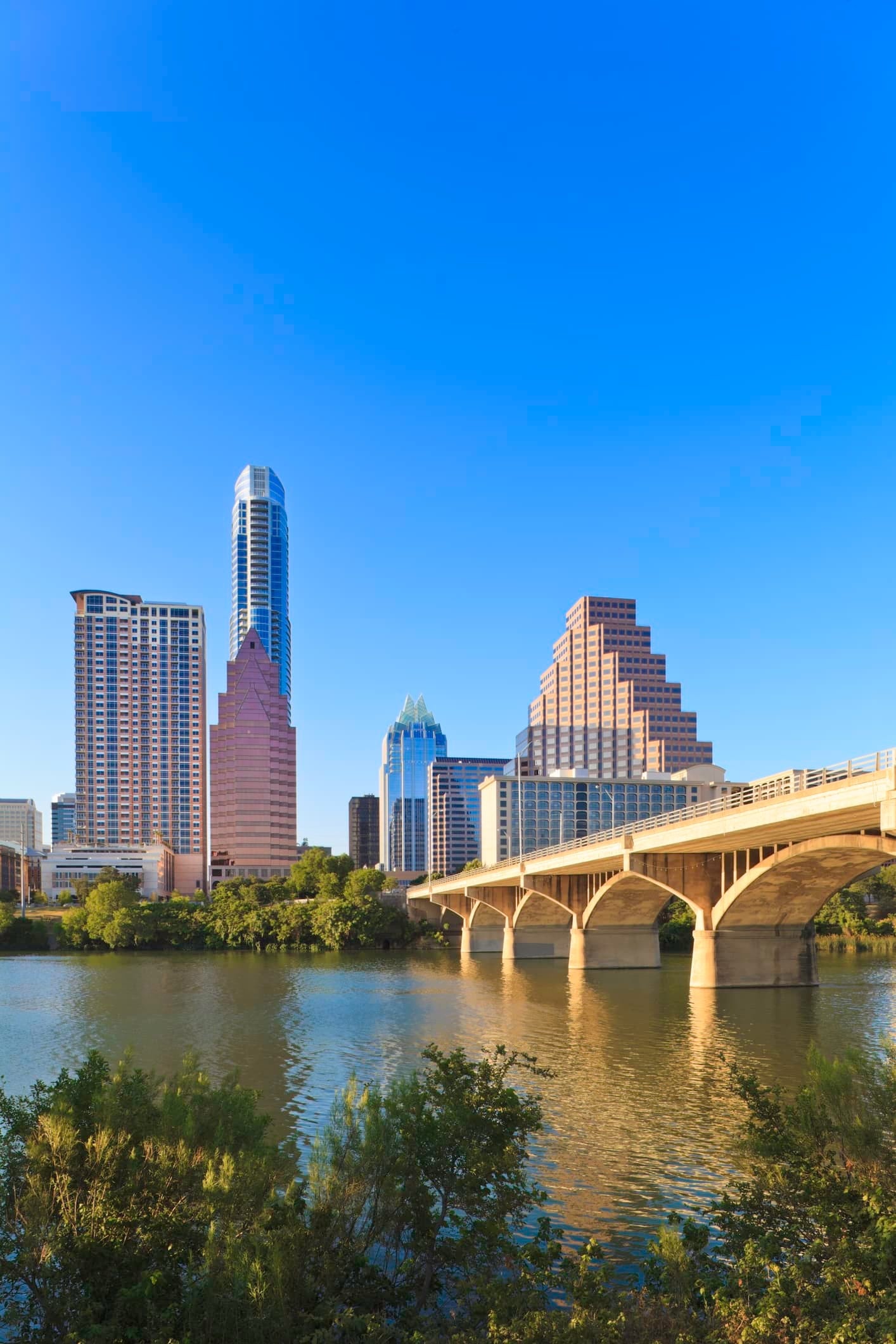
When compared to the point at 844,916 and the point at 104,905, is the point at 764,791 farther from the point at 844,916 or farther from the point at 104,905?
the point at 104,905

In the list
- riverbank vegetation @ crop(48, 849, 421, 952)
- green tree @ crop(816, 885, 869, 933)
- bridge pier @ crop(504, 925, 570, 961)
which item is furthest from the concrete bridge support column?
riverbank vegetation @ crop(48, 849, 421, 952)

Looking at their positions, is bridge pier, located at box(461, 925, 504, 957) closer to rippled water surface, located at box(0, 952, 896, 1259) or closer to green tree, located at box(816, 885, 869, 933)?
rippled water surface, located at box(0, 952, 896, 1259)

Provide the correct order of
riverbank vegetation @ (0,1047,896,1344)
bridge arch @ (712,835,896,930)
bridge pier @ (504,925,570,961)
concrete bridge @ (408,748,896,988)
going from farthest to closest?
bridge pier @ (504,925,570,961) → bridge arch @ (712,835,896,930) → concrete bridge @ (408,748,896,988) → riverbank vegetation @ (0,1047,896,1344)

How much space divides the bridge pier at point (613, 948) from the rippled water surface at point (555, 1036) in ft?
6.37

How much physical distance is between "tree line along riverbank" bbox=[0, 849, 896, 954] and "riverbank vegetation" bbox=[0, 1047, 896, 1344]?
327ft

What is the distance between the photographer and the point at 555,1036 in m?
47.4

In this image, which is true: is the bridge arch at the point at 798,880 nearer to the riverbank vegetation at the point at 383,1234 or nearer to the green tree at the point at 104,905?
the riverbank vegetation at the point at 383,1234

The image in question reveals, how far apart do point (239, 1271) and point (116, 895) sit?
126 meters

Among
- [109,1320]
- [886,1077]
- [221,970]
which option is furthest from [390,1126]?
[221,970]

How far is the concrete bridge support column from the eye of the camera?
64.2 meters

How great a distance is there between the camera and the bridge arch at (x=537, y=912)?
9900cm

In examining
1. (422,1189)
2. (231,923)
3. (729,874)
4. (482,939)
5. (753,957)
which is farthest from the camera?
(231,923)

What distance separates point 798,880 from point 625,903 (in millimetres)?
27255

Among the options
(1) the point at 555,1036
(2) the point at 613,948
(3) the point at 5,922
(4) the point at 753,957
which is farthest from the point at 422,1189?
(3) the point at 5,922
